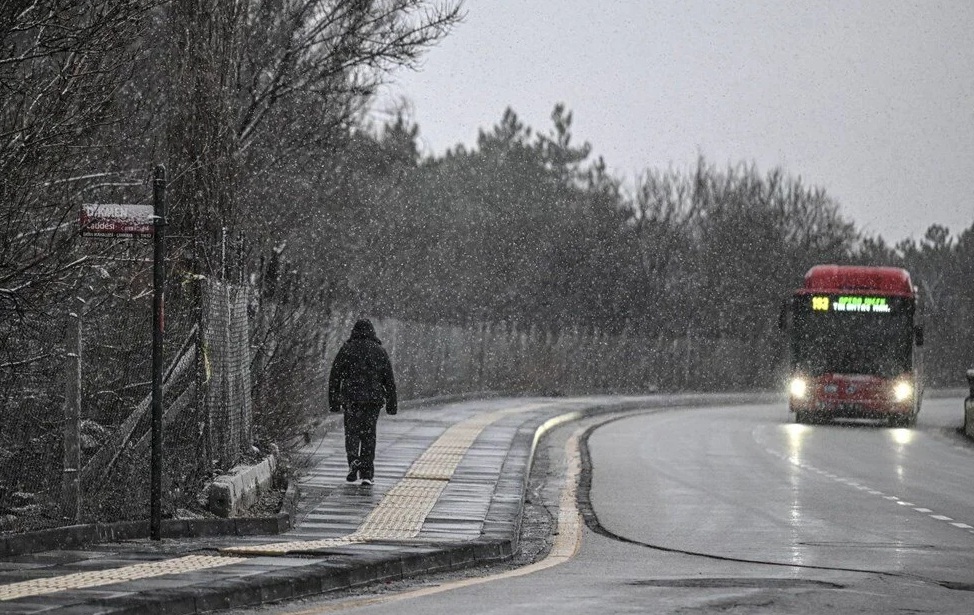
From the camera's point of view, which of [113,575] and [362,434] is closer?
[113,575]

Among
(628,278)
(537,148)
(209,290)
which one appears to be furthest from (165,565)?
(537,148)

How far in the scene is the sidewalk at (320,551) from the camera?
9.23m

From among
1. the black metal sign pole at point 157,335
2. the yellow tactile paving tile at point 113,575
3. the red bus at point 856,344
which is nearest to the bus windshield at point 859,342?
the red bus at point 856,344

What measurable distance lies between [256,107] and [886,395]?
64.7 feet

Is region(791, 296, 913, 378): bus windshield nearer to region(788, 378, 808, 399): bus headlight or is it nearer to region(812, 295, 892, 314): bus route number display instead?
region(812, 295, 892, 314): bus route number display

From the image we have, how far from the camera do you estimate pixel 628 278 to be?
67.9m

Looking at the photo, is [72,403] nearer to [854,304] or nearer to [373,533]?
[373,533]

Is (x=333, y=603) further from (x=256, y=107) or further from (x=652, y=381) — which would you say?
(x=652, y=381)

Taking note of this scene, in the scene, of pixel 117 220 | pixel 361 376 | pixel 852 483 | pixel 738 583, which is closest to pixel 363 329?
pixel 361 376

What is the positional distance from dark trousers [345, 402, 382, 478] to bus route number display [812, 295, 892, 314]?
21.5m

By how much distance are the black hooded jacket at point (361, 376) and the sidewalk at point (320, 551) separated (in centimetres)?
90

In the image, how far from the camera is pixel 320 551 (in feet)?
37.8

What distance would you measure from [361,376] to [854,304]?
853 inches

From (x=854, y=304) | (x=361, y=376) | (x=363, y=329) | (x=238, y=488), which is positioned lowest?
A: (x=238, y=488)
